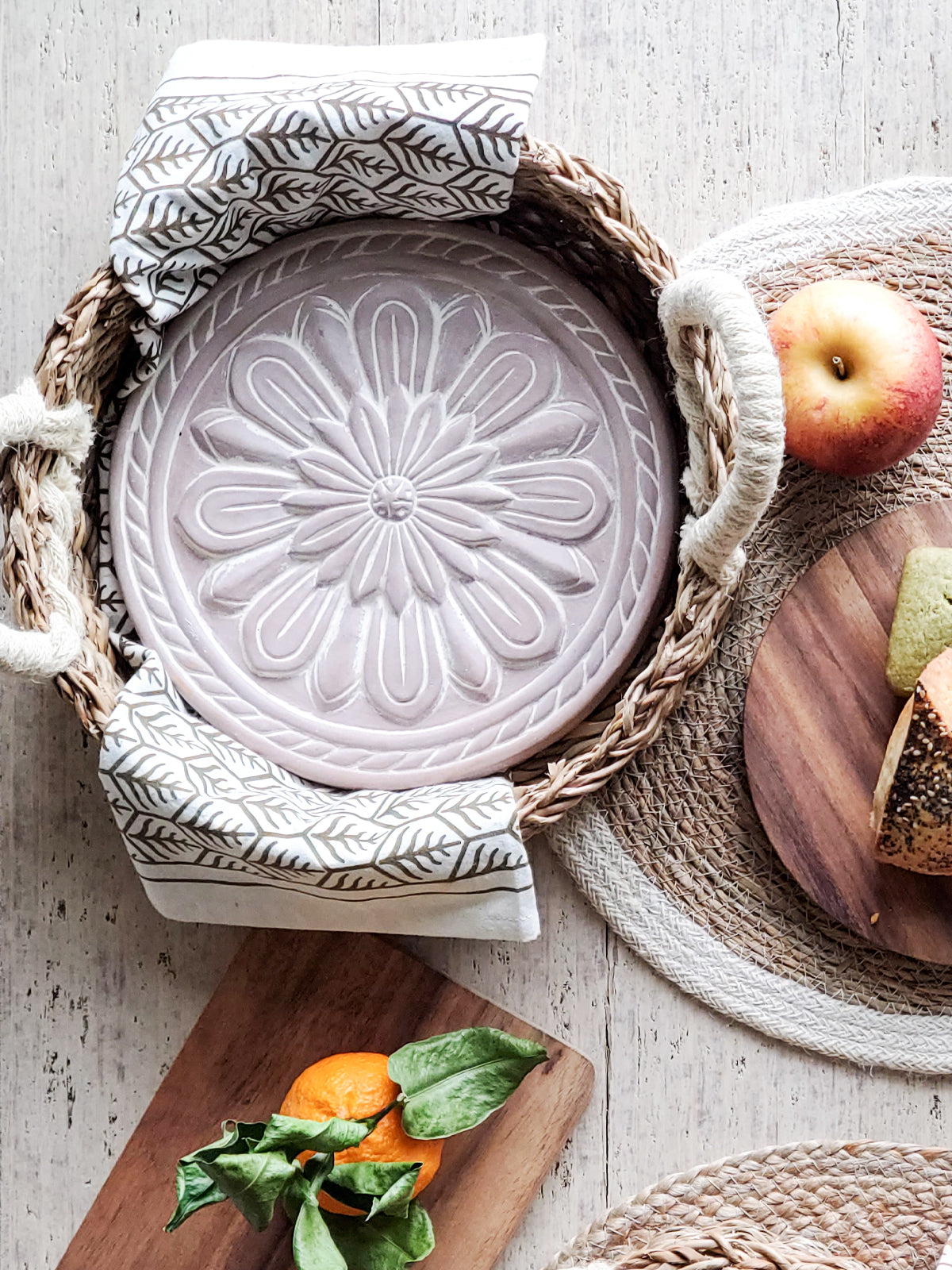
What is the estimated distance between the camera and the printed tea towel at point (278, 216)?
0.81 m

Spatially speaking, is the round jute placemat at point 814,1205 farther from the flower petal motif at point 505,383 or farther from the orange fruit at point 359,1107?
the flower petal motif at point 505,383

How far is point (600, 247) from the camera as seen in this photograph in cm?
90

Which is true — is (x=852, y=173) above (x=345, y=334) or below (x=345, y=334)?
above

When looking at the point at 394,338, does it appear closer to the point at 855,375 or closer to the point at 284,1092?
the point at 855,375

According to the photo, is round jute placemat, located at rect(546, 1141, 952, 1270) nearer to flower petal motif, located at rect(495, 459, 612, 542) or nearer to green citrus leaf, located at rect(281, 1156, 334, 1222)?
green citrus leaf, located at rect(281, 1156, 334, 1222)

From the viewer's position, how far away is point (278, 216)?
91 centimetres

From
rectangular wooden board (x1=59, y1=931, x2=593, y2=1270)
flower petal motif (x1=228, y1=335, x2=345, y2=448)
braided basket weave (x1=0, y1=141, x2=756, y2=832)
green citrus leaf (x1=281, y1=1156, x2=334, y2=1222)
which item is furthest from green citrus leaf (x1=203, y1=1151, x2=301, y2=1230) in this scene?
flower petal motif (x1=228, y1=335, x2=345, y2=448)

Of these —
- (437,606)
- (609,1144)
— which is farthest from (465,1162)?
(437,606)

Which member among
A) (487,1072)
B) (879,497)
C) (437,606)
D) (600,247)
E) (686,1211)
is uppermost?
(600,247)

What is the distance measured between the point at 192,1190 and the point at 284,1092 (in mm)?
181

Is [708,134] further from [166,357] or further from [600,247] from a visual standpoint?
[166,357]

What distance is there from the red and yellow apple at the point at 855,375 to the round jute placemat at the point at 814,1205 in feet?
1.80

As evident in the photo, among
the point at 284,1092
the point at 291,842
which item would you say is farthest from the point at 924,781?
the point at 284,1092

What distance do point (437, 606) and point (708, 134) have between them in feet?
1.50
